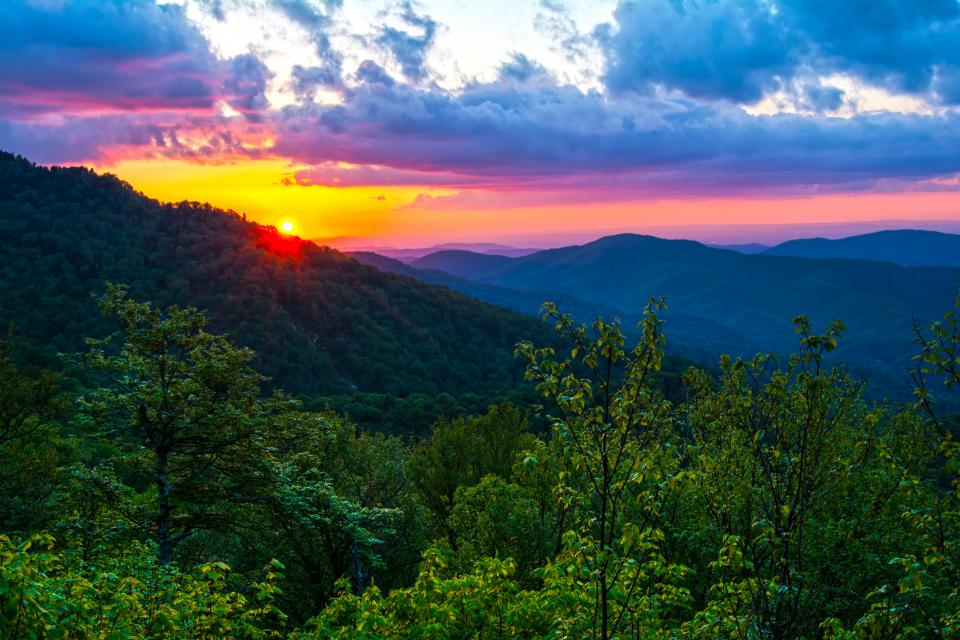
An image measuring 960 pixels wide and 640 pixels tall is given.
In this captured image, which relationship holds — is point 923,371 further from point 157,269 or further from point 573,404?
point 157,269

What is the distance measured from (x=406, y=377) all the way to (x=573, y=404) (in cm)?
13307

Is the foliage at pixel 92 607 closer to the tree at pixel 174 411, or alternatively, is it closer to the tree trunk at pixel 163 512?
the tree trunk at pixel 163 512

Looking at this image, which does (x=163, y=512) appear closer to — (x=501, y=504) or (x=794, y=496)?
(x=501, y=504)

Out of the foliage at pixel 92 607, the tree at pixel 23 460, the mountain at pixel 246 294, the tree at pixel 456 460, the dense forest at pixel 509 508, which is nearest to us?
the foliage at pixel 92 607

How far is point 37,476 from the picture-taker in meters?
25.5

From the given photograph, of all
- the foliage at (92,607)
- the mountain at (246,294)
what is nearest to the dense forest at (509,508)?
the foliage at (92,607)

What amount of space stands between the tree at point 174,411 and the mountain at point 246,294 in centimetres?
9427

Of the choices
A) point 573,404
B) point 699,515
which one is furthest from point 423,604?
point 699,515

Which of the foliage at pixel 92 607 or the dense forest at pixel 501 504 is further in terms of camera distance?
the dense forest at pixel 501 504

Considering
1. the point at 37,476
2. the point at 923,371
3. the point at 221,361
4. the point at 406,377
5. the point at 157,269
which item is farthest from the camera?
the point at 157,269

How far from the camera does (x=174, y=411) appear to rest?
22.5 meters

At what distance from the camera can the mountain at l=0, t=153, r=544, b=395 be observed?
126750 millimetres

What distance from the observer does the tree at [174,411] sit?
72.6 feet

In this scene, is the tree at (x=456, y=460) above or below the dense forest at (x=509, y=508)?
below
